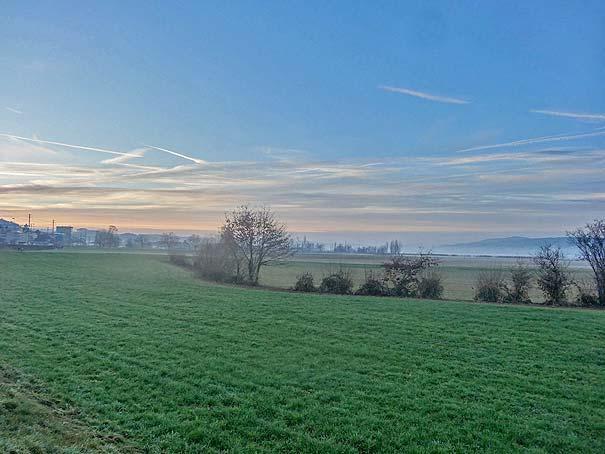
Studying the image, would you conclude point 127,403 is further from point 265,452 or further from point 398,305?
point 398,305

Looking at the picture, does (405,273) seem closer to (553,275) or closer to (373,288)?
(373,288)

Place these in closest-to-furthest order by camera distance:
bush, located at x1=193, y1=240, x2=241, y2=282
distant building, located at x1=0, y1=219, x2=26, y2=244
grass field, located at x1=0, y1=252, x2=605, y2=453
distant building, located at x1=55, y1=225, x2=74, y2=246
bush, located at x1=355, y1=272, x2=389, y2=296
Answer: grass field, located at x1=0, y1=252, x2=605, y2=453 → bush, located at x1=355, y1=272, x2=389, y2=296 → bush, located at x1=193, y1=240, x2=241, y2=282 → distant building, located at x1=0, y1=219, x2=26, y2=244 → distant building, located at x1=55, y1=225, x2=74, y2=246

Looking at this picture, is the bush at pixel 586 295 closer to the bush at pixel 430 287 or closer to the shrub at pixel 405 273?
the bush at pixel 430 287

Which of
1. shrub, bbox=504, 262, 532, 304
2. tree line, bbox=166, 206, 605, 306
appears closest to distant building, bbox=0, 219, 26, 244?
tree line, bbox=166, 206, 605, 306

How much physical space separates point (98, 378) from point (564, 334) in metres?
12.4

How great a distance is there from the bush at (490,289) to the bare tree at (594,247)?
14.4ft

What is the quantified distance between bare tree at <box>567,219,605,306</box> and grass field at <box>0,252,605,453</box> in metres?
7.03

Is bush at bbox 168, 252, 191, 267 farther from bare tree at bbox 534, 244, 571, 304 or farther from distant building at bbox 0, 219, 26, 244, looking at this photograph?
distant building at bbox 0, 219, 26, 244

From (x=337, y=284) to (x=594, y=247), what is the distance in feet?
43.7

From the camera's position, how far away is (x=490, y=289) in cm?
2120

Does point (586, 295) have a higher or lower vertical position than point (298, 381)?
higher

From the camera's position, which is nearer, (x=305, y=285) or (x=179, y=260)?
(x=305, y=285)

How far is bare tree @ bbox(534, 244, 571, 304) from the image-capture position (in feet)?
68.6

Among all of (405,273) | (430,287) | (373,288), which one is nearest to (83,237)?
(373,288)
